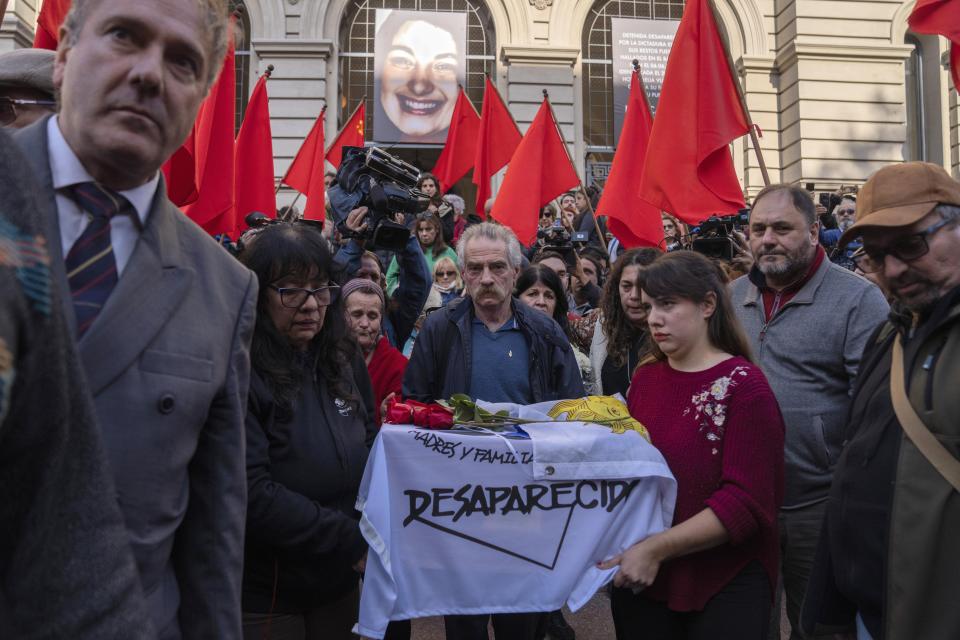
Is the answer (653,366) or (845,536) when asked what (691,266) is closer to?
(653,366)

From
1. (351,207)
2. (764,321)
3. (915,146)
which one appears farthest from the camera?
(915,146)

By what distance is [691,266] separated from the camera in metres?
3.09

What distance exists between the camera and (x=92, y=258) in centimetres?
143

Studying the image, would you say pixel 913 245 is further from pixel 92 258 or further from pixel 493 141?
pixel 493 141

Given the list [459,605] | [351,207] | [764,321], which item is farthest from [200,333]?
[351,207]

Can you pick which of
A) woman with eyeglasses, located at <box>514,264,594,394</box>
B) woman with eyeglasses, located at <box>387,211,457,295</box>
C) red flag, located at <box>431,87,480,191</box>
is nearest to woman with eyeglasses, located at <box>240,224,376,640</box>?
woman with eyeglasses, located at <box>514,264,594,394</box>

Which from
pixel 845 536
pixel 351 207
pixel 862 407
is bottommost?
pixel 845 536

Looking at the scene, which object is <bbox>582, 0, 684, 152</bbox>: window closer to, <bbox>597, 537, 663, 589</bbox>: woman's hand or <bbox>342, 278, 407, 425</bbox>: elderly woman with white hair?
<bbox>342, 278, 407, 425</bbox>: elderly woman with white hair

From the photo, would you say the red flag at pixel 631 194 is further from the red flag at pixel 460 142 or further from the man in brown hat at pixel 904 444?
the man in brown hat at pixel 904 444

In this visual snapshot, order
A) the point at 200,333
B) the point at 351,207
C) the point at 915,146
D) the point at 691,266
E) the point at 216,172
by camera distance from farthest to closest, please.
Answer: the point at 915,146
the point at 216,172
the point at 351,207
the point at 691,266
the point at 200,333

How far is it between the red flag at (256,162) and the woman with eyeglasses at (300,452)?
4.31 meters

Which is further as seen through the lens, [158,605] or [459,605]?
[459,605]

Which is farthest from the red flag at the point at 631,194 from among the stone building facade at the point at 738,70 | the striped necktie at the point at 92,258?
the stone building facade at the point at 738,70

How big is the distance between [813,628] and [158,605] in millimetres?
2176
